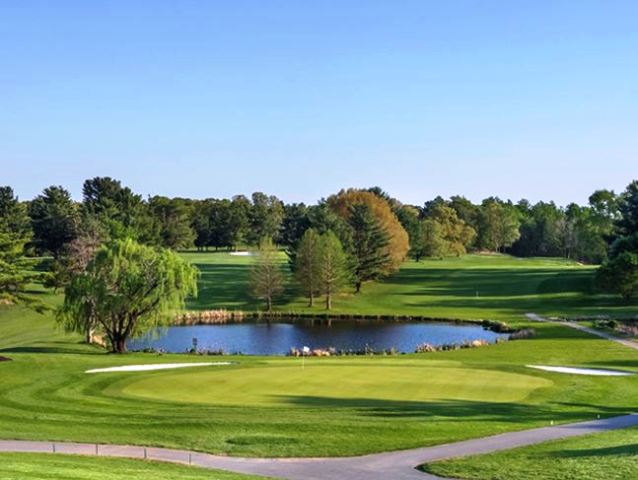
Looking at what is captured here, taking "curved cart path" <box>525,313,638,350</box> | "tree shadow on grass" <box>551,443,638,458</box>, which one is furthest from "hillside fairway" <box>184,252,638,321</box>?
"tree shadow on grass" <box>551,443,638,458</box>

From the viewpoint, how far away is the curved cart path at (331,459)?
1847 centimetres

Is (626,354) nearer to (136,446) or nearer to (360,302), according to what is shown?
(136,446)

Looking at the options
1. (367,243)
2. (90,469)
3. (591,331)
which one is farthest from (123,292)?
(367,243)

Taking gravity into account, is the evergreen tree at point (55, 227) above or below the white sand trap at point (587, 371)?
above

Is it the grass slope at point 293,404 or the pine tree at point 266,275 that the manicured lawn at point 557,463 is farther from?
the pine tree at point 266,275

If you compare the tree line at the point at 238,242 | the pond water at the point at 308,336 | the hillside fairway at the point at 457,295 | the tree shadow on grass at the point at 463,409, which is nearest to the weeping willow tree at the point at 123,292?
the tree line at the point at 238,242

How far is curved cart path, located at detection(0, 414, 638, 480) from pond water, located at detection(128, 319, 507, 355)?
31934mm

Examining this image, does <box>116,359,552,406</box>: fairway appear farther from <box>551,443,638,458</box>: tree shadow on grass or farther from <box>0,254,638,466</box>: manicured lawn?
<box>551,443,638,458</box>: tree shadow on grass

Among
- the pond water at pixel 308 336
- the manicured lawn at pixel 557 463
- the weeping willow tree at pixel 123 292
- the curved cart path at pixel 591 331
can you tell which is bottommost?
the pond water at pixel 308 336

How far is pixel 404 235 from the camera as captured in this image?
102125 millimetres

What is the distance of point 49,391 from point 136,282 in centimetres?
1658

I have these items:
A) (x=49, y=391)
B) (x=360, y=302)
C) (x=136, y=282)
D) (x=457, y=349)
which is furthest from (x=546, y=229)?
(x=49, y=391)

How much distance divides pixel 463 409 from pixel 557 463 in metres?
6.86

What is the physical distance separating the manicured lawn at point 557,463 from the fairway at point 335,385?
6868 mm
